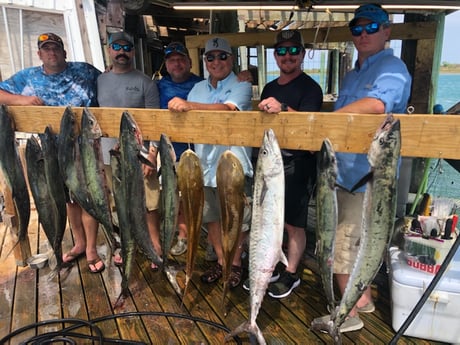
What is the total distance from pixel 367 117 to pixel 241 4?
2642mm

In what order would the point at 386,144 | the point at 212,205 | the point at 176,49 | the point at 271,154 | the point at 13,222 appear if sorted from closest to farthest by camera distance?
1. the point at 386,144
2. the point at 271,154
3. the point at 212,205
4. the point at 176,49
5. the point at 13,222

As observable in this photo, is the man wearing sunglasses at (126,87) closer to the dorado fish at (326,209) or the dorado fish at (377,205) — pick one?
the dorado fish at (326,209)

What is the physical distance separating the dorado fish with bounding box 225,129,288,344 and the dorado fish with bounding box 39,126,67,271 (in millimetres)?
1580

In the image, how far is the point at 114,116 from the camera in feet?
7.68

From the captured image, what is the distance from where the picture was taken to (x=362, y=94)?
2.29 m

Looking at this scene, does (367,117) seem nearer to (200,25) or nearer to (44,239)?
(44,239)

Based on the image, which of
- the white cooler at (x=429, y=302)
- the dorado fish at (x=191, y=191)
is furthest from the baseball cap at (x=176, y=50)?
the white cooler at (x=429, y=302)

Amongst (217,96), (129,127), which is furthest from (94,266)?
(217,96)

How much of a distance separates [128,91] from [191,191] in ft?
4.68

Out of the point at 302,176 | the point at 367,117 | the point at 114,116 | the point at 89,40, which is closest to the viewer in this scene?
the point at 367,117

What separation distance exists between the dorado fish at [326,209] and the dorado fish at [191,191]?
810 millimetres

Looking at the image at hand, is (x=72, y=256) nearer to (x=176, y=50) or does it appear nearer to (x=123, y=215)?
(x=123, y=215)

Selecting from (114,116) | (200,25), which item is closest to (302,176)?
(114,116)

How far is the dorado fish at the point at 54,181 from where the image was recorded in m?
2.52
